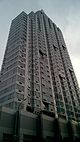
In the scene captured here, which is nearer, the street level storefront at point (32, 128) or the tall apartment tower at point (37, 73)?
the street level storefront at point (32, 128)

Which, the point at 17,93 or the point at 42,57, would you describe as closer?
the point at 17,93

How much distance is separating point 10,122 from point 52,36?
64.7m

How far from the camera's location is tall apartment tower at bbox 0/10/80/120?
53094 millimetres

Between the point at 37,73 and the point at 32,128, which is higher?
the point at 37,73

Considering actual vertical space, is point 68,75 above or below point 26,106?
above

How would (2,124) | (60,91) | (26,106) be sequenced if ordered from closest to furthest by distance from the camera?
1. (2,124)
2. (26,106)
3. (60,91)

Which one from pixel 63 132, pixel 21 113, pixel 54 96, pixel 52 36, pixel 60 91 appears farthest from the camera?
pixel 52 36

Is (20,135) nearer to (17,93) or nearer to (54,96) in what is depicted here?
(17,93)

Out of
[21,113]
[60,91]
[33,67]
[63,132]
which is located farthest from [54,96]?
[21,113]

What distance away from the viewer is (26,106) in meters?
49.9

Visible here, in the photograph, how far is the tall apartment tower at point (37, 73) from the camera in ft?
174

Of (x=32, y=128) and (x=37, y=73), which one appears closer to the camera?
(x=32, y=128)

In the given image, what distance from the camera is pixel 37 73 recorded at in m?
63.1

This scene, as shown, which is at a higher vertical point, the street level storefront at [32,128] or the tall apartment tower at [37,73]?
the tall apartment tower at [37,73]
